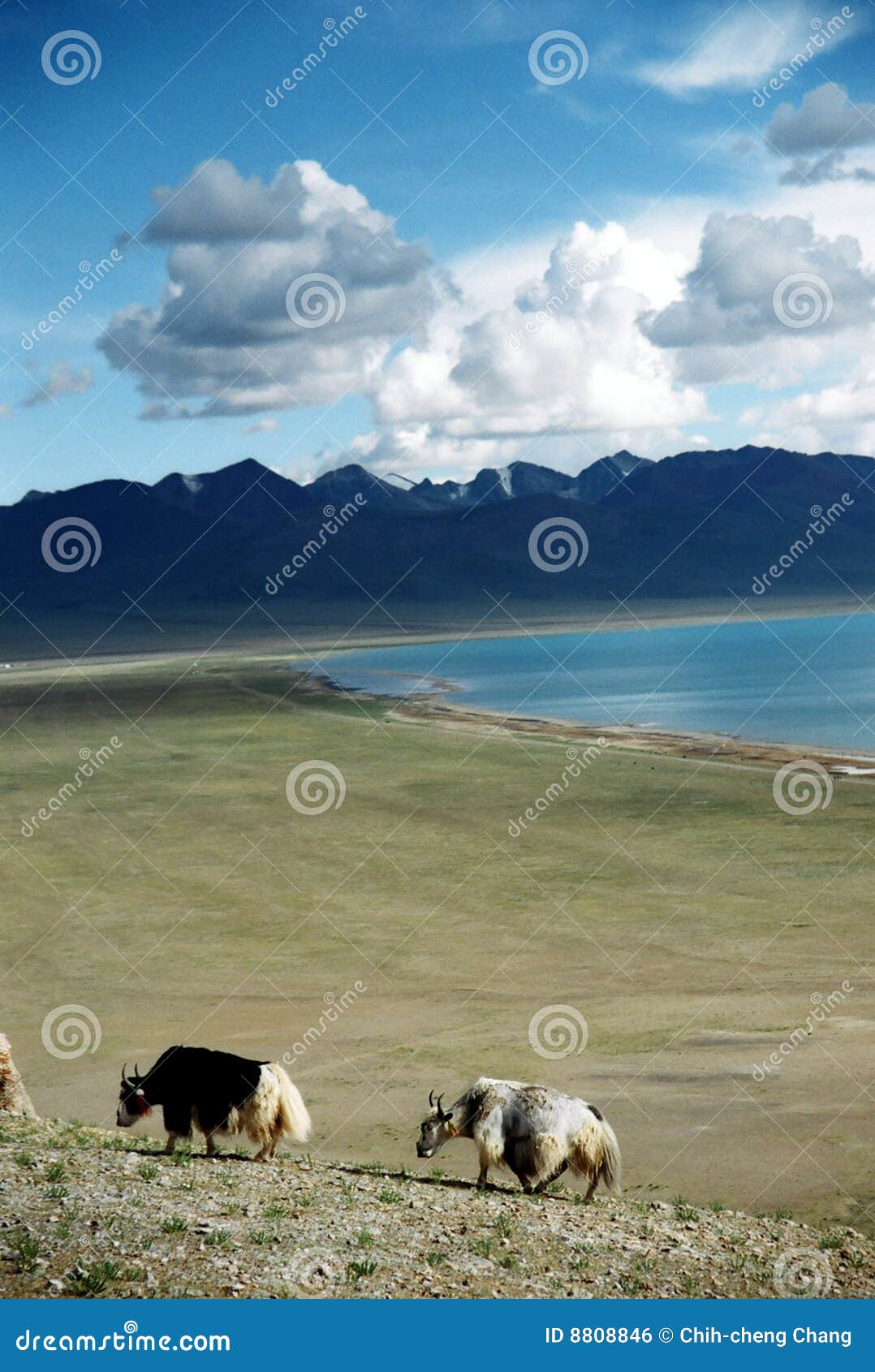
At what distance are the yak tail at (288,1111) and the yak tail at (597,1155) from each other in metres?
2.47

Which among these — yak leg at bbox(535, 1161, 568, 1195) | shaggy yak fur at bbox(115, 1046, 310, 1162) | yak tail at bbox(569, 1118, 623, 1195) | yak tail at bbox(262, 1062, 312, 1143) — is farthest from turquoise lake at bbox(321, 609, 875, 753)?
shaggy yak fur at bbox(115, 1046, 310, 1162)

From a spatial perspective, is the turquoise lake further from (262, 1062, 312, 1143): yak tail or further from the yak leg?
(262, 1062, 312, 1143): yak tail

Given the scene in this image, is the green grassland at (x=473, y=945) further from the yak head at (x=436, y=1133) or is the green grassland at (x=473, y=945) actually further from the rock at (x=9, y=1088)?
the rock at (x=9, y=1088)

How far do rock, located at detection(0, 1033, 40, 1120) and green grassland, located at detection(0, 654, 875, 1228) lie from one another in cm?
269

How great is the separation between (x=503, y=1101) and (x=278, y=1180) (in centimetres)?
213

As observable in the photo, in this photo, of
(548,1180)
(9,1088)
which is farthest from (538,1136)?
(9,1088)

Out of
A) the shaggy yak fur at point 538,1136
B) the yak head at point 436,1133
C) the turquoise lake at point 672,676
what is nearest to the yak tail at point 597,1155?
the shaggy yak fur at point 538,1136

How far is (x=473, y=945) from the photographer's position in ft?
78.2

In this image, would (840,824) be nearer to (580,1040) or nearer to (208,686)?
(580,1040)

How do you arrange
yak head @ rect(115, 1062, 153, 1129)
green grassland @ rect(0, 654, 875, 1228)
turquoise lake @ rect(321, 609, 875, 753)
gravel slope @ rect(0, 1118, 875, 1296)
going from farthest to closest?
turquoise lake @ rect(321, 609, 875, 753), green grassland @ rect(0, 654, 875, 1228), yak head @ rect(115, 1062, 153, 1129), gravel slope @ rect(0, 1118, 875, 1296)

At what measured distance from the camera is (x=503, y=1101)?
450 inches

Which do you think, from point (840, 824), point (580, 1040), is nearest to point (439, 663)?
point (840, 824)

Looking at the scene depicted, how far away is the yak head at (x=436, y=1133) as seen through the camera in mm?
11656

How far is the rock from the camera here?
1252cm
